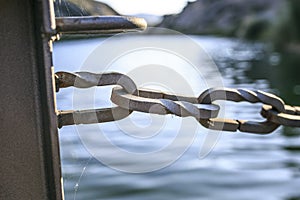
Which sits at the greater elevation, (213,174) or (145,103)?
(145,103)

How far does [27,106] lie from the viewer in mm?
735

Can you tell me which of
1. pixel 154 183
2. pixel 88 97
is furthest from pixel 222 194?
pixel 88 97

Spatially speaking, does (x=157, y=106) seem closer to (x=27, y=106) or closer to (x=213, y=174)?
(x=27, y=106)

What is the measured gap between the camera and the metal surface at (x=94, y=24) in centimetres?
70

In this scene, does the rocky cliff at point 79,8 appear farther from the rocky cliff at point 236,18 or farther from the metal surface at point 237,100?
the rocky cliff at point 236,18

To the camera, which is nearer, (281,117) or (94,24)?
(94,24)

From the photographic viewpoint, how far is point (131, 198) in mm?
4355

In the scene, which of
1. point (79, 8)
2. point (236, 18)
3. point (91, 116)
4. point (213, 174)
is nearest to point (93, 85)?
point (91, 116)

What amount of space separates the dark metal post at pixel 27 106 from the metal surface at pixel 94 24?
15 millimetres

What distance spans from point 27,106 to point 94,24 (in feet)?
0.48

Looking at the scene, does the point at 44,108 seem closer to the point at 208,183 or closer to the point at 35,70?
the point at 35,70

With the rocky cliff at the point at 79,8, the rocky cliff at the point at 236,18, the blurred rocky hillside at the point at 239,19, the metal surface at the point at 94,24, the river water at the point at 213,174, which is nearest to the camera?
the metal surface at the point at 94,24

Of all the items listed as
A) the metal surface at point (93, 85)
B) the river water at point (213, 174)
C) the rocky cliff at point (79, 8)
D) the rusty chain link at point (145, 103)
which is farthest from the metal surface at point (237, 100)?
the river water at point (213, 174)

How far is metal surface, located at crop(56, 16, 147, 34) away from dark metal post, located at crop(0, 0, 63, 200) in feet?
0.05
